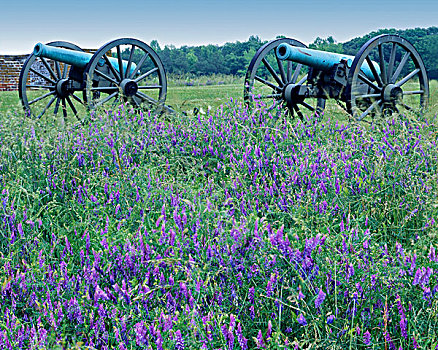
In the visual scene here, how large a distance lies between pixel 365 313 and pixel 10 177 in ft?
9.25

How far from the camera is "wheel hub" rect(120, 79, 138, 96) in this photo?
25.6 feet

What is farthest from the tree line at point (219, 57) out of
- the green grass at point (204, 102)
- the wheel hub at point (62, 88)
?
the wheel hub at point (62, 88)

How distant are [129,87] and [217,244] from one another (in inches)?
233

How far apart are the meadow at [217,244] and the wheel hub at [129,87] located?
321cm

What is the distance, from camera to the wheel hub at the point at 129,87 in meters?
7.81

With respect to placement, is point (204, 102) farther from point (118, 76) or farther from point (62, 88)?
point (62, 88)

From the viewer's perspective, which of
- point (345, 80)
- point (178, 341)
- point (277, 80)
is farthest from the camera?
point (277, 80)

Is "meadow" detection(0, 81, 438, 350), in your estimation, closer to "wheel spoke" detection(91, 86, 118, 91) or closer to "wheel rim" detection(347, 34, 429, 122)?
"wheel rim" detection(347, 34, 429, 122)

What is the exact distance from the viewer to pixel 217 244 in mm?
2354

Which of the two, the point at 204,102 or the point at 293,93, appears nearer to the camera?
the point at 204,102

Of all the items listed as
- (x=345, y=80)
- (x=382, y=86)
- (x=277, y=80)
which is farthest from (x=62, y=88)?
(x=382, y=86)

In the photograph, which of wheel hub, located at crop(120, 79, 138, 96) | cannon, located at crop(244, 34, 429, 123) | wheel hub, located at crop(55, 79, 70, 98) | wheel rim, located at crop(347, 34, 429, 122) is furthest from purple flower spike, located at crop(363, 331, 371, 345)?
wheel hub, located at crop(55, 79, 70, 98)

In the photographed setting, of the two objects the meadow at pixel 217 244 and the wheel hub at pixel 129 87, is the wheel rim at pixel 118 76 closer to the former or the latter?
the wheel hub at pixel 129 87

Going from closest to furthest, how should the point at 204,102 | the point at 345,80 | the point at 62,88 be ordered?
1. the point at 204,102
2. the point at 345,80
3. the point at 62,88
